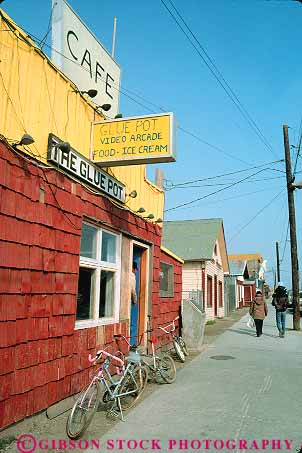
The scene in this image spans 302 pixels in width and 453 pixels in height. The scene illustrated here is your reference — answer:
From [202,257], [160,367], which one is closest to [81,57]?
[160,367]

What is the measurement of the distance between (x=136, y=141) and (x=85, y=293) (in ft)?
8.36

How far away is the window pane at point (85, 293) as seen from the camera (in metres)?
6.18

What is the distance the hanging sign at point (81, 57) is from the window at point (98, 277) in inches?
97.2

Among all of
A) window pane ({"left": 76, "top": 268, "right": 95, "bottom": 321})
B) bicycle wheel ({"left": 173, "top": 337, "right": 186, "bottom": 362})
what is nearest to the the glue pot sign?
window pane ({"left": 76, "top": 268, "right": 95, "bottom": 321})

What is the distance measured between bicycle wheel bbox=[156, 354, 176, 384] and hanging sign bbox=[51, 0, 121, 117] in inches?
186

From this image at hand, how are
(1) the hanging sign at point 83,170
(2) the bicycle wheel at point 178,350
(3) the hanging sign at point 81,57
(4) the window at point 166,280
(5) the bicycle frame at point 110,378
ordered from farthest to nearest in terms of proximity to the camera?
(4) the window at point 166,280
(2) the bicycle wheel at point 178,350
(3) the hanging sign at point 81,57
(1) the hanging sign at point 83,170
(5) the bicycle frame at point 110,378

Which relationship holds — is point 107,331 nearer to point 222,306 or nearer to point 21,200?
point 21,200

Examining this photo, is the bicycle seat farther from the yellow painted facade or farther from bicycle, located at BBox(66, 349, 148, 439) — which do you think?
the yellow painted facade

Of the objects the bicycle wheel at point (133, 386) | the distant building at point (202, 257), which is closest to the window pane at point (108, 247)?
the bicycle wheel at point (133, 386)

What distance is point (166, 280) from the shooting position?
1109cm

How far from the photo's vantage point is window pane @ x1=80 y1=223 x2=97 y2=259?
6.27m

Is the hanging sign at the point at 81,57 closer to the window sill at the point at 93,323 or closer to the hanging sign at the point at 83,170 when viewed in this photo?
the hanging sign at the point at 83,170

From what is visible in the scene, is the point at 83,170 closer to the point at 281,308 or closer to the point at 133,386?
the point at 133,386

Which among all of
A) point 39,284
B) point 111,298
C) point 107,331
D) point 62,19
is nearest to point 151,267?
point 111,298
